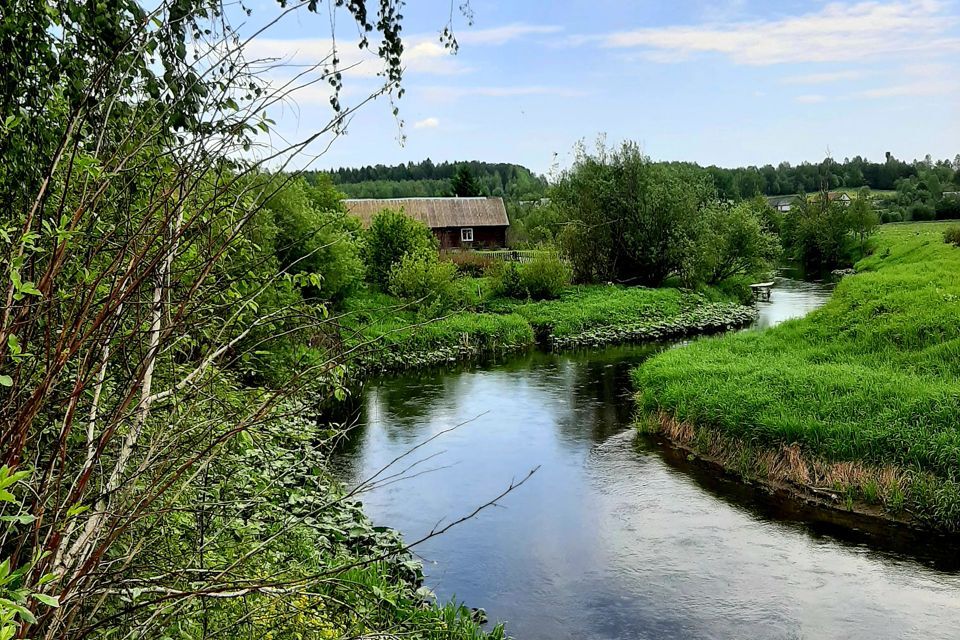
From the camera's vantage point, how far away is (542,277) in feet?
98.0

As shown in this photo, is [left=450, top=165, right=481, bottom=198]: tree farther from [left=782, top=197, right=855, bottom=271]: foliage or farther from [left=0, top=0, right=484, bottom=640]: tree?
[left=0, top=0, right=484, bottom=640]: tree

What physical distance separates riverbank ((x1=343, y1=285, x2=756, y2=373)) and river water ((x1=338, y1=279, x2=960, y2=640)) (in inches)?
274

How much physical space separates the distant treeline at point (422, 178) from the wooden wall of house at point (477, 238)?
119ft

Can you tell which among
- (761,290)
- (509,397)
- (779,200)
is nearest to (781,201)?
(779,200)

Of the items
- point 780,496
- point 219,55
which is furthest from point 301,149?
point 780,496

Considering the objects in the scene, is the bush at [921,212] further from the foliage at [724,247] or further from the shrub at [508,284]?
the shrub at [508,284]

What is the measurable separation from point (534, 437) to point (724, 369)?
4109 millimetres

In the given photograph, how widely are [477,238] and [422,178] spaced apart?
60096 millimetres

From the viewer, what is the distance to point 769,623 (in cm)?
789

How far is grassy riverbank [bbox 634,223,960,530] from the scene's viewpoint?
10.5 meters

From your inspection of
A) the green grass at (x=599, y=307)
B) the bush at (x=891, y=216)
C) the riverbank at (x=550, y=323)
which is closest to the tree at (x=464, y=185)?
the green grass at (x=599, y=307)

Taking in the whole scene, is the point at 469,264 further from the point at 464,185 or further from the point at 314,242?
the point at 464,185

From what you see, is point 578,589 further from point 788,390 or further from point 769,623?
point 788,390

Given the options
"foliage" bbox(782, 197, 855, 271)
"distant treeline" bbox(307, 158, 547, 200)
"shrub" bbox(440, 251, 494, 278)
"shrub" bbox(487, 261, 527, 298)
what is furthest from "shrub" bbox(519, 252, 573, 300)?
"distant treeline" bbox(307, 158, 547, 200)
